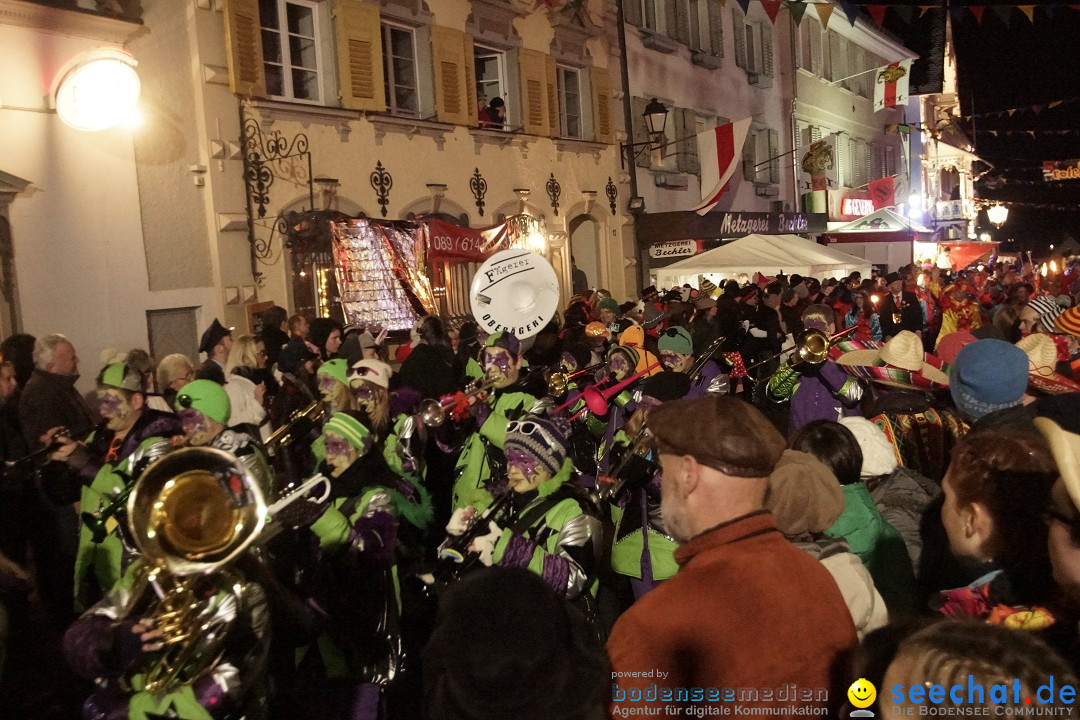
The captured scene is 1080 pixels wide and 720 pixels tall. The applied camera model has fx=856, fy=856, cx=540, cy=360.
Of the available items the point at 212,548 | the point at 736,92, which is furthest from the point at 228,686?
the point at 736,92

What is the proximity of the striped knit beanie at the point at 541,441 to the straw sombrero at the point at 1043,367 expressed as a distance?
2224mm

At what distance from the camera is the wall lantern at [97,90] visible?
8.42m

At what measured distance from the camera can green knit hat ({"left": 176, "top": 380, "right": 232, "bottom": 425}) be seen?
447 centimetres

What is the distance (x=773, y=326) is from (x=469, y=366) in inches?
167

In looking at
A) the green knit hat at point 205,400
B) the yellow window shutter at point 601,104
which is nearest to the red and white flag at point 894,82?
the yellow window shutter at point 601,104

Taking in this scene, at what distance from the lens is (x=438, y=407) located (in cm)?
571

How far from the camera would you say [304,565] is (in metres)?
3.57

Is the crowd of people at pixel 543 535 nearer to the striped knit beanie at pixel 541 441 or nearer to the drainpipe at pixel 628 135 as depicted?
the striped knit beanie at pixel 541 441

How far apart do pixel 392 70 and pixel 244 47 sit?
261cm

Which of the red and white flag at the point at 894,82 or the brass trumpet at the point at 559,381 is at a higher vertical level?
the red and white flag at the point at 894,82

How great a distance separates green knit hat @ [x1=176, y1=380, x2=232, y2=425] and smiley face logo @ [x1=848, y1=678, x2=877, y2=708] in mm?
3645

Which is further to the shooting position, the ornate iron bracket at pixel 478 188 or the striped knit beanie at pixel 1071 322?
the ornate iron bracket at pixel 478 188

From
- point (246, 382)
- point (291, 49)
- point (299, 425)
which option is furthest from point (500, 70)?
point (299, 425)

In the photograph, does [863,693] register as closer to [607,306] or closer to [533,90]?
[607,306]
